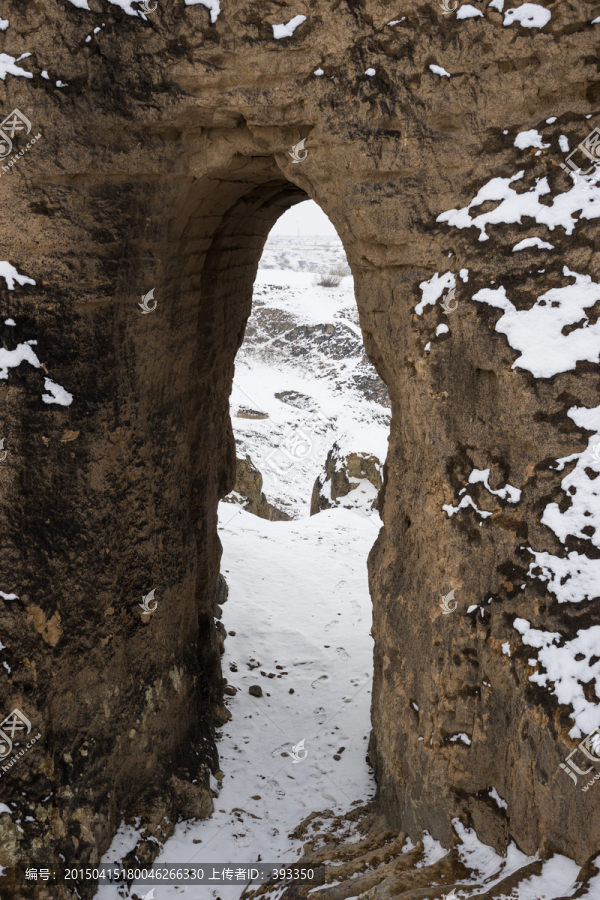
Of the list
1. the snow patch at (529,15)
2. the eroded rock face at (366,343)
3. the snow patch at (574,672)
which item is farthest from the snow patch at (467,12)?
the snow patch at (574,672)

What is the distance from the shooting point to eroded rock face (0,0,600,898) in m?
3.78

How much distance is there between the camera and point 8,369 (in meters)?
4.27

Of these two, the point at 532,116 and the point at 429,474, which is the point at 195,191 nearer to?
the point at 532,116

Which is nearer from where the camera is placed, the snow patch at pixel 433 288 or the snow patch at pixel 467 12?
the snow patch at pixel 467 12

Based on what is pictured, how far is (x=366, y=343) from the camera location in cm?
487

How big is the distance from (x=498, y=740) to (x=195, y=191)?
4.23 metres

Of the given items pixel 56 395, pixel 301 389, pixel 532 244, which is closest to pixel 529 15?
pixel 532 244

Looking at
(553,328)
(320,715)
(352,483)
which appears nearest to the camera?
(553,328)

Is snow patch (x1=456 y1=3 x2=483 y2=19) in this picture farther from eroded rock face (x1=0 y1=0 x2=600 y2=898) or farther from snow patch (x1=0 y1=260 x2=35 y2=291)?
snow patch (x1=0 y1=260 x2=35 y2=291)

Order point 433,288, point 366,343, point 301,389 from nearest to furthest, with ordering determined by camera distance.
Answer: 1. point 433,288
2. point 366,343
3. point 301,389

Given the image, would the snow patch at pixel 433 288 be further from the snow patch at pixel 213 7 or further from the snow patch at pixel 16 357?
the snow patch at pixel 16 357

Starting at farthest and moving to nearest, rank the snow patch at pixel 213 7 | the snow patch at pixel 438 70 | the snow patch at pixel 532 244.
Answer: the snow patch at pixel 213 7, the snow patch at pixel 438 70, the snow patch at pixel 532 244

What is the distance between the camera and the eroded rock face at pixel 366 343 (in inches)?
149

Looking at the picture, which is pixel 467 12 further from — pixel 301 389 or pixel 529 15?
pixel 301 389
